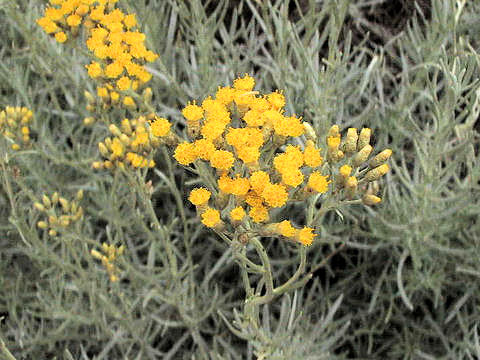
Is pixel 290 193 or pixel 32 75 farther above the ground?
pixel 290 193

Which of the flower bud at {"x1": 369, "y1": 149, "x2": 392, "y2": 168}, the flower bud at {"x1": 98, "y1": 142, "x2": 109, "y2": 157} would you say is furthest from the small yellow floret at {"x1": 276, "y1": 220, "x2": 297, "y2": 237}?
the flower bud at {"x1": 98, "y1": 142, "x2": 109, "y2": 157}

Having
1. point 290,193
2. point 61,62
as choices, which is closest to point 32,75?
point 61,62

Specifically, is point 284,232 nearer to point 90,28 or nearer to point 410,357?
point 90,28

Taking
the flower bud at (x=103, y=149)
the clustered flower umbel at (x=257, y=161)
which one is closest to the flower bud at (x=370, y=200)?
the clustered flower umbel at (x=257, y=161)

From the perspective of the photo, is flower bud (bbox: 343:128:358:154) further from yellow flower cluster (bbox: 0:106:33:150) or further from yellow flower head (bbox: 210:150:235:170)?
yellow flower cluster (bbox: 0:106:33:150)

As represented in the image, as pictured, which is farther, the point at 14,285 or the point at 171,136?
the point at 14,285

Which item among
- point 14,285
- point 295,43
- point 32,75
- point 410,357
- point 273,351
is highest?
point 295,43

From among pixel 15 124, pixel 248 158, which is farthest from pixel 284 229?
pixel 15 124

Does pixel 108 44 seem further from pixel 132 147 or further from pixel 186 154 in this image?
pixel 186 154
